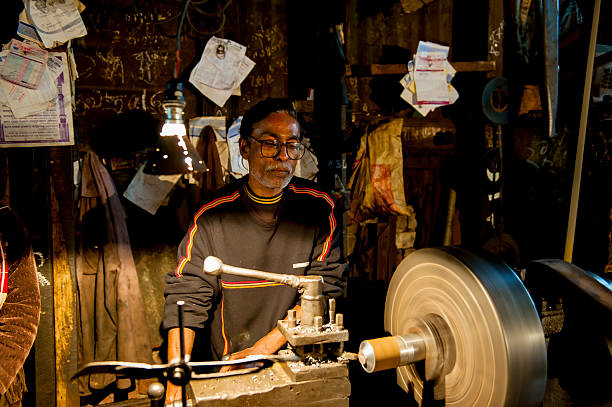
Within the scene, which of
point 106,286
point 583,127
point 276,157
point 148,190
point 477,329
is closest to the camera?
point 477,329

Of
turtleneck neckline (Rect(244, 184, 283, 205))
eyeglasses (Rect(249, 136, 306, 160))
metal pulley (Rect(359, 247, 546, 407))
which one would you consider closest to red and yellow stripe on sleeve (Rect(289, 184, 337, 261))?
turtleneck neckline (Rect(244, 184, 283, 205))

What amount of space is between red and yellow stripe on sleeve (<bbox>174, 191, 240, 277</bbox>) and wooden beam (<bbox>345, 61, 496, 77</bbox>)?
1.99 m

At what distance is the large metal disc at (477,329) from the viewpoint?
Result: 49.4 inches

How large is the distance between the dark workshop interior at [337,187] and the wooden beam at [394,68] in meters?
0.02

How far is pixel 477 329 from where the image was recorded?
1320mm

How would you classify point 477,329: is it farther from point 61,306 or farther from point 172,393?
point 61,306

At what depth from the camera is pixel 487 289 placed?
1.31 meters

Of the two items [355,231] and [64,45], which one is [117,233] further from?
[355,231]

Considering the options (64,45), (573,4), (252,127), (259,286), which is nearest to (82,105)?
(64,45)

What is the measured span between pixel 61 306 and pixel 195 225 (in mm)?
1491

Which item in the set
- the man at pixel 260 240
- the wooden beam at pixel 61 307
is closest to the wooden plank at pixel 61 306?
the wooden beam at pixel 61 307

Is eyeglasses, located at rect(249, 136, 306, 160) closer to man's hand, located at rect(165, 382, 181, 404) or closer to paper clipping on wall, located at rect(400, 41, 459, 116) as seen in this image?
man's hand, located at rect(165, 382, 181, 404)

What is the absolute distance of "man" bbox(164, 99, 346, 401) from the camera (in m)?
2.20

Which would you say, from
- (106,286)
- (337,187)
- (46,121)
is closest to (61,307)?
(106,286)
